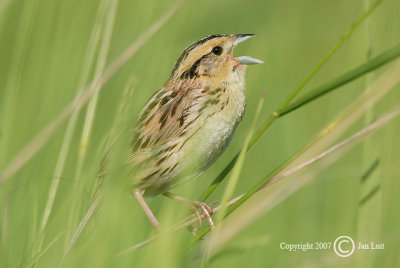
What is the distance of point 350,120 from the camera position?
2.76m

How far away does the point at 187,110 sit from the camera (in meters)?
3.47

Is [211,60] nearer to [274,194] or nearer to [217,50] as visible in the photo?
[217,50]

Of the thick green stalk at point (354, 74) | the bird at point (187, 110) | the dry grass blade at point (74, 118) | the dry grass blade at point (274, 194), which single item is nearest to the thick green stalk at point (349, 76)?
the thick green stalk at point (354, 74)

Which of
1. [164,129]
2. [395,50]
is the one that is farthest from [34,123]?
[395,50]

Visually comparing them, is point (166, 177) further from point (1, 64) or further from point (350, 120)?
point (1, 64)

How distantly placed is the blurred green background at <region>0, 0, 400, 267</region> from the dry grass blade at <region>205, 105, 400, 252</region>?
65 mm

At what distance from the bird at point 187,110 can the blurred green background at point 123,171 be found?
0.10 m

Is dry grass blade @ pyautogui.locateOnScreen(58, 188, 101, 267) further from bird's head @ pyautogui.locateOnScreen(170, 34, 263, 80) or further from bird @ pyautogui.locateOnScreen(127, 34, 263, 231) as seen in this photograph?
bird's head @ pyautogui.locateOnScreen(170, 34, 263, 80)

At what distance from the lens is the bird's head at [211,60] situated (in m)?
3.53

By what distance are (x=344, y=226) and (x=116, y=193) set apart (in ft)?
4.69

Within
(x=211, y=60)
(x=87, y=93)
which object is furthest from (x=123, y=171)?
(x=211, y=60)

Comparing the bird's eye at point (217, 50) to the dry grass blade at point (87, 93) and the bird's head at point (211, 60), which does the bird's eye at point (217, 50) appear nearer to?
the bird's head at point (211, 60)

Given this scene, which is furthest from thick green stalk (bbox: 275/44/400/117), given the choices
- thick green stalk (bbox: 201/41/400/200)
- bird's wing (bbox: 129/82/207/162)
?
bird's wing (bbox: 129/82/207/162)

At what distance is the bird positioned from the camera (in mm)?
3385
